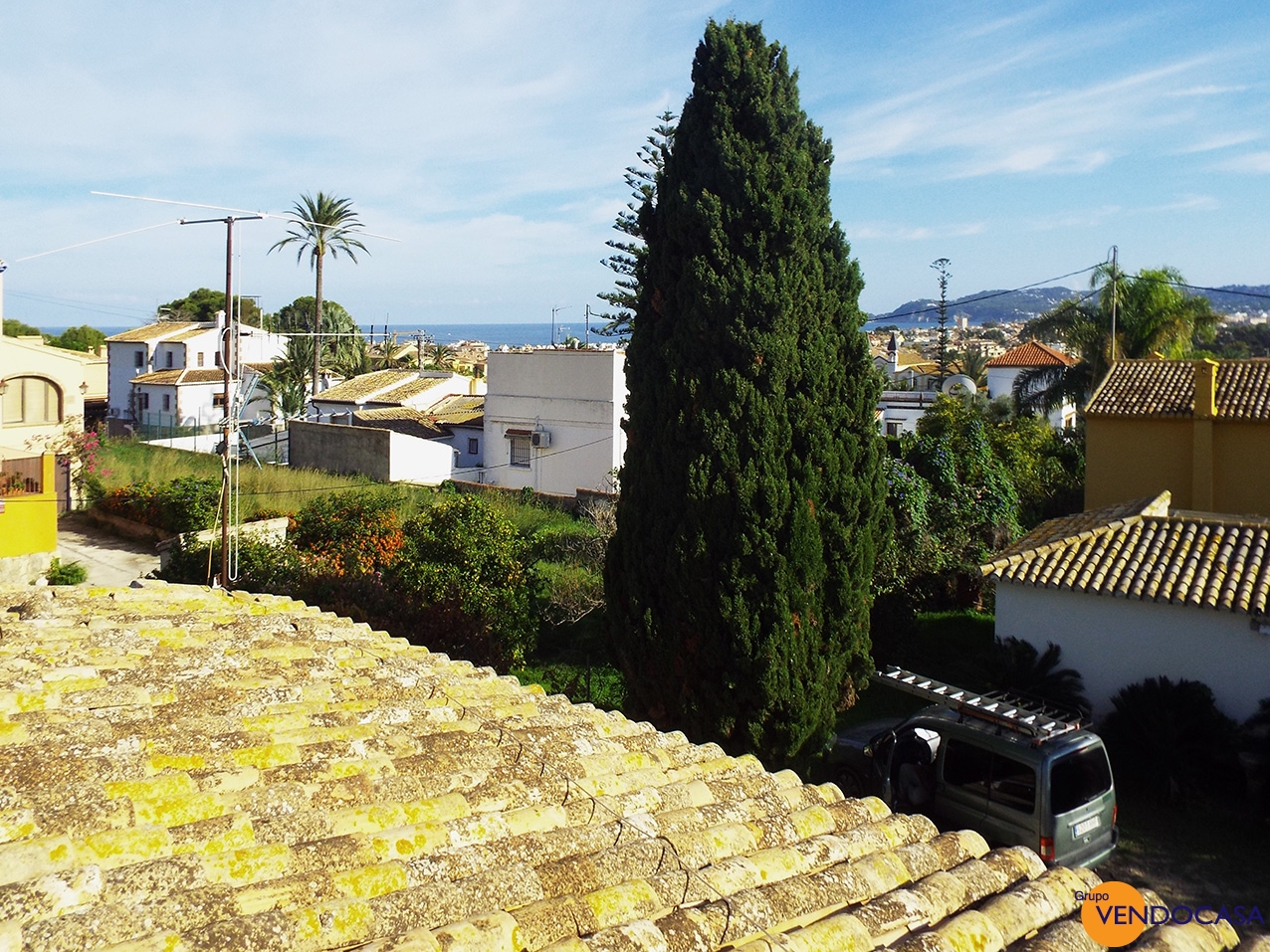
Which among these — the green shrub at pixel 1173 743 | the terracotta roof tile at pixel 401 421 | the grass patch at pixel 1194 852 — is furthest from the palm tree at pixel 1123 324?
the grass patch at pixel 1194 852

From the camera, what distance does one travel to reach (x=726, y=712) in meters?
10.8

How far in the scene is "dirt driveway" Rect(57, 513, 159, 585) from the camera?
20062mm

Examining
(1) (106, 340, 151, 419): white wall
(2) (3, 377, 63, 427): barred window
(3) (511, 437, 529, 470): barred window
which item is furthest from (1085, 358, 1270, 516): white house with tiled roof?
(1) (106, 340, 151, 419): white wall

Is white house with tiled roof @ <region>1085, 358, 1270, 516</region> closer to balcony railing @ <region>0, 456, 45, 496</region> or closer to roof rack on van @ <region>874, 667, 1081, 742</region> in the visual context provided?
roof rack on van @ <region>874, 667, 1081, 742</region>

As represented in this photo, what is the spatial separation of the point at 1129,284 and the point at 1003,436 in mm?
10800

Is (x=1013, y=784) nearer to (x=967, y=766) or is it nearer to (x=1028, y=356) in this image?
(x=967, y=766)

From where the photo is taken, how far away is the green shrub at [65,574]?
1881 cm

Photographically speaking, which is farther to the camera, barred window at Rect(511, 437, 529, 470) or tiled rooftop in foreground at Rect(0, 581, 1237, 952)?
barred window at Rect(511, 437, 529, 470)

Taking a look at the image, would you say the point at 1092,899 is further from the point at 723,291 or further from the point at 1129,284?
the point at 1129,284

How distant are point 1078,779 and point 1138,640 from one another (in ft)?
13.8

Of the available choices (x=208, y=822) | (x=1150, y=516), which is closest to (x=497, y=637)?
(x=1150, y=516)

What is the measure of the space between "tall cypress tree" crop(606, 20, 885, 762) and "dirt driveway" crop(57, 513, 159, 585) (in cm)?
1296

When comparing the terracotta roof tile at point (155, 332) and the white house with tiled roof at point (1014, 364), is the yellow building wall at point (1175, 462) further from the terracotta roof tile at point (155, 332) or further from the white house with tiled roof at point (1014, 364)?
the terracotta roof tile at point (155, 332)

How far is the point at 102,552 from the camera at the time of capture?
22141mm
